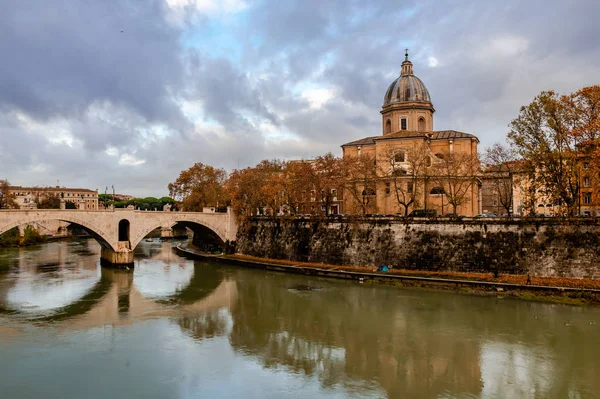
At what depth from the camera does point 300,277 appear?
29547 mm

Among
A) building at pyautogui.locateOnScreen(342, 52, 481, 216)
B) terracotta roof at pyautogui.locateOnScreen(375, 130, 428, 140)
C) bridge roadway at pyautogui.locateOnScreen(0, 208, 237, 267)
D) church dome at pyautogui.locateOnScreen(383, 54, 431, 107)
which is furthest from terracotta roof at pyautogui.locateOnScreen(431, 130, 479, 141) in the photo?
bridge roadway at pyautogui.locateOnScreen(0, 208, 237, 267)

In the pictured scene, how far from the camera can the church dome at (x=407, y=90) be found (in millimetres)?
45125

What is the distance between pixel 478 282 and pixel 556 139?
30.3 feet

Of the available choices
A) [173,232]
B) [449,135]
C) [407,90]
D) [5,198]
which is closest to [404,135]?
[449,135]

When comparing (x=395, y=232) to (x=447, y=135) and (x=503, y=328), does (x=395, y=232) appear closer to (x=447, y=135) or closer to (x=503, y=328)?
(x=503, y=328)

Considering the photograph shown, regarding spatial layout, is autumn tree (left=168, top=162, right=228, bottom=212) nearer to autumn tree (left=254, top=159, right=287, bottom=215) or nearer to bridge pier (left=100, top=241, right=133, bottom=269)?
autumn tree (left=254, top=159, right=287, bottom=215)

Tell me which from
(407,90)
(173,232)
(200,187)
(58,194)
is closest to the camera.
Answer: (407,90)

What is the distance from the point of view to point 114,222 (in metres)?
33.6

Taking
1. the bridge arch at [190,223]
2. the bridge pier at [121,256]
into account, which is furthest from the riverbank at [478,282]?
the bridge pier at [121,256]

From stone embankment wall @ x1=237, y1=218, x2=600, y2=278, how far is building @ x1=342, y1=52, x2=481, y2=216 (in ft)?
15.9

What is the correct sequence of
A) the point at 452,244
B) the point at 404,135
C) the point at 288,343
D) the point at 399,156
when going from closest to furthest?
the point at 288,343 → the point at 452,244 → the point at 404,135 → the point at 399,156

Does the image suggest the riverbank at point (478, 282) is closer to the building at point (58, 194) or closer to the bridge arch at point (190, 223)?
the bridge arch at point (190, 223)

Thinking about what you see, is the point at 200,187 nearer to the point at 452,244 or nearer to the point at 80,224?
the point at 80,224

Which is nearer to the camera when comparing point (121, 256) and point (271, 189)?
point (121, 256)
